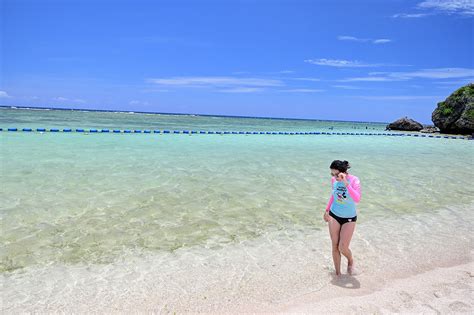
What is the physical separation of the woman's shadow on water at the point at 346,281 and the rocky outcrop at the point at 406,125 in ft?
192

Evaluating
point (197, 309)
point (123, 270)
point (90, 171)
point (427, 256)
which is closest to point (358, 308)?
point (197, 309)

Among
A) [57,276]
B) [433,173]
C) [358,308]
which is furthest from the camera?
[433,173]

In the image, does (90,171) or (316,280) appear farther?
(90,171)

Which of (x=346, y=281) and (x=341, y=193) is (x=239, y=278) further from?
(x=341, y=193)

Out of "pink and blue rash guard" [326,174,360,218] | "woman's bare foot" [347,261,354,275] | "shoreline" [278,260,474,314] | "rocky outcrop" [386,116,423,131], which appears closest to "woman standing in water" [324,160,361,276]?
"pink and blue rash guard" [326,174,360,218]

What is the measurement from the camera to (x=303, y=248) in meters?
5.59

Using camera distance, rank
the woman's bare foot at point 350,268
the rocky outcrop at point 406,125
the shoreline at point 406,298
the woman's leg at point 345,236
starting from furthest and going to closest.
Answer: the rocky outcrop at point 406,125, the woman's bare foot at point 350,268, the woman's leg at point 345,236, the shoreline at point 406,298

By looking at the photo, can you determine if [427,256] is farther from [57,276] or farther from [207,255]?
[57,276]

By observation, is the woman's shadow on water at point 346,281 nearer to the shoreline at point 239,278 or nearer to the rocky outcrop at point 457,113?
the shoreline at point 239,278

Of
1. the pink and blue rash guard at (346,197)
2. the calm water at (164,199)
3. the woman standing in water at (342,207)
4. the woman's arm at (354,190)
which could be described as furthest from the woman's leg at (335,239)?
the calm water at (164,199)

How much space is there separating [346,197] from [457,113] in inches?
1883

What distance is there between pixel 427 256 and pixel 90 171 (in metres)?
9.28

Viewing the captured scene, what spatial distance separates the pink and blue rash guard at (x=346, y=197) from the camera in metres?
4.36

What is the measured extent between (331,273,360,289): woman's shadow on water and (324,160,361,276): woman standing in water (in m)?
0.08
